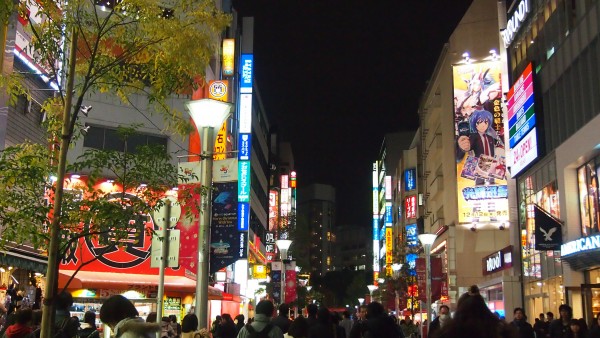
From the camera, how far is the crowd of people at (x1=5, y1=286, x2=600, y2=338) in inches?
147

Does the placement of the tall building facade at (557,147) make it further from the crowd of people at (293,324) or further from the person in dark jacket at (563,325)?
the crowd of people at (293,324)

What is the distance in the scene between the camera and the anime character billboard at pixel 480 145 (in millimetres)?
43062

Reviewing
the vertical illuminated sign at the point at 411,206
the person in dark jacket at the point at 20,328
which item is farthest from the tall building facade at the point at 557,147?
the vertical illuminated sign at the point at 411,206

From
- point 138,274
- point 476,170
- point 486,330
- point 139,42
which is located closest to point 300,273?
point 476,170

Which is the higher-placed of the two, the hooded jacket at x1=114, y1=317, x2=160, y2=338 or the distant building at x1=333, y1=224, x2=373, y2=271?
the distant building at x1=333, y1=224, x2=373, y2=271

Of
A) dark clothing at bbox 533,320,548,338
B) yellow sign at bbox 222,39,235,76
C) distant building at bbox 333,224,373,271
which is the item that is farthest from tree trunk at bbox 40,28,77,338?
distant building at bbox 333,224,373,271

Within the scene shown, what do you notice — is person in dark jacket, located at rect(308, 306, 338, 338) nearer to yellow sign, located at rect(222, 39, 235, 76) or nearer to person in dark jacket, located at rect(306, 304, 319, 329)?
person in dark jacket, located at rect(306, 304, 319, 329)

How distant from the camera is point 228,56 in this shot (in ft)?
139

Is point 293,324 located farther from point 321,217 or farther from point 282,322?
point 321,217

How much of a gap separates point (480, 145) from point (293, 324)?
36.3m

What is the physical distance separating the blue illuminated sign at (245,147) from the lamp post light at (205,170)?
29.7 meters

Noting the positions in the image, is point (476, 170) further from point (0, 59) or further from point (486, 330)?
point (486, 330)

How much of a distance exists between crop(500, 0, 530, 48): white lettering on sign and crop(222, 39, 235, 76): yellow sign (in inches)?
615

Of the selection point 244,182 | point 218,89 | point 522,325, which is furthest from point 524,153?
point 522,325
